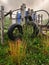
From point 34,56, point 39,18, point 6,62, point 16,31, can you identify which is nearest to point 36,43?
point 16,31

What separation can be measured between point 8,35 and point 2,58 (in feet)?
7.32

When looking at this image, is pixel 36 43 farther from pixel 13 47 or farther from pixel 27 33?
pixel 13 47

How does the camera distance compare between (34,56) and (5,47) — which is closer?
(34,56)

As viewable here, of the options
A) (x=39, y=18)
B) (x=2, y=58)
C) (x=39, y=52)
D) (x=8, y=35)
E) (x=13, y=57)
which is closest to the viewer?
(x=13, y=57)

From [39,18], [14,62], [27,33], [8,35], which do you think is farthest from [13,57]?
[39,18]

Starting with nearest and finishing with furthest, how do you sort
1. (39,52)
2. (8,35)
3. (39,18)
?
(39,52)
(8,35)
(39,18)

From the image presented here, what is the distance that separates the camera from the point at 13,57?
941 centimetres

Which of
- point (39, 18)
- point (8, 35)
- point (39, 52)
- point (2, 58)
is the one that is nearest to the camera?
point (2, 58)

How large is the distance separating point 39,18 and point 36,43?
423 inches

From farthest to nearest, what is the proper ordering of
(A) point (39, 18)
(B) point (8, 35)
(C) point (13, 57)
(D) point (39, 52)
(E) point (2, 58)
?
(A) point (39, 18)
(B) point (8, 35)
(D) point (39, 52)
(E) point (2, 58)
(C) point (13, 57)

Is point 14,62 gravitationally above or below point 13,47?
below

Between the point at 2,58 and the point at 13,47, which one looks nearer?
the point at 13,47

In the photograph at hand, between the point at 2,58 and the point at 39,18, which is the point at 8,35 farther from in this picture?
the point at 39,18

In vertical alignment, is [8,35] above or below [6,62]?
above
